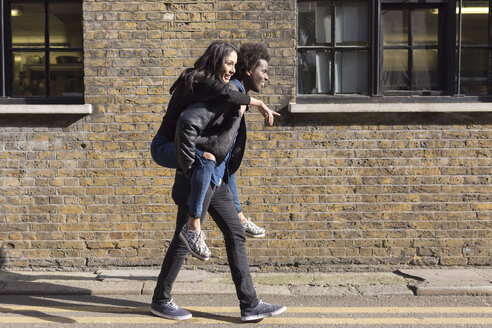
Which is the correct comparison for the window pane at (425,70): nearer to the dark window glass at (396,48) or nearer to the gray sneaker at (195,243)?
the dark window glass at (396,48)

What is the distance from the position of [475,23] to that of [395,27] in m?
0.82

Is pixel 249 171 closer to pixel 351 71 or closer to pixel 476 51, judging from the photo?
pixel 351 71

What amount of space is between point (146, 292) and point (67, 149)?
1.73 metres

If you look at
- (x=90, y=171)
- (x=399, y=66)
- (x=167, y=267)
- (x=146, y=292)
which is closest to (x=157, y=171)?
(x=90, y=171)

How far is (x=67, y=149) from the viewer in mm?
6418

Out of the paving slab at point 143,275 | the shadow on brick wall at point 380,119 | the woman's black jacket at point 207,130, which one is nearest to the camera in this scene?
the woman's black jacket at point 207,130

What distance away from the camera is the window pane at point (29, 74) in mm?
6668

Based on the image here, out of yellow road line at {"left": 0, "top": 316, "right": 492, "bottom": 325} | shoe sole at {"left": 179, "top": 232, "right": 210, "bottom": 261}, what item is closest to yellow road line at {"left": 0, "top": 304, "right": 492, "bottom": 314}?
yellow road line at {"left": 0, "top": 316, "right": 492, "bottom": 325}

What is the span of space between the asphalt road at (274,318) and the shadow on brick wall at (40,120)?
1739mm

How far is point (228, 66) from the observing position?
4602 mm

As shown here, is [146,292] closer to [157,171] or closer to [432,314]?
[157,171]

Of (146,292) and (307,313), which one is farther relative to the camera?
(146,292)

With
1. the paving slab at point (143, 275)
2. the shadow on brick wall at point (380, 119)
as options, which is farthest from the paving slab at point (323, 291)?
the shadow on brick wall at point (380, 119)

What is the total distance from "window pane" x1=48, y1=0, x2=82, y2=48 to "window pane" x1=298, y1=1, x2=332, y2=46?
2.27 metres
